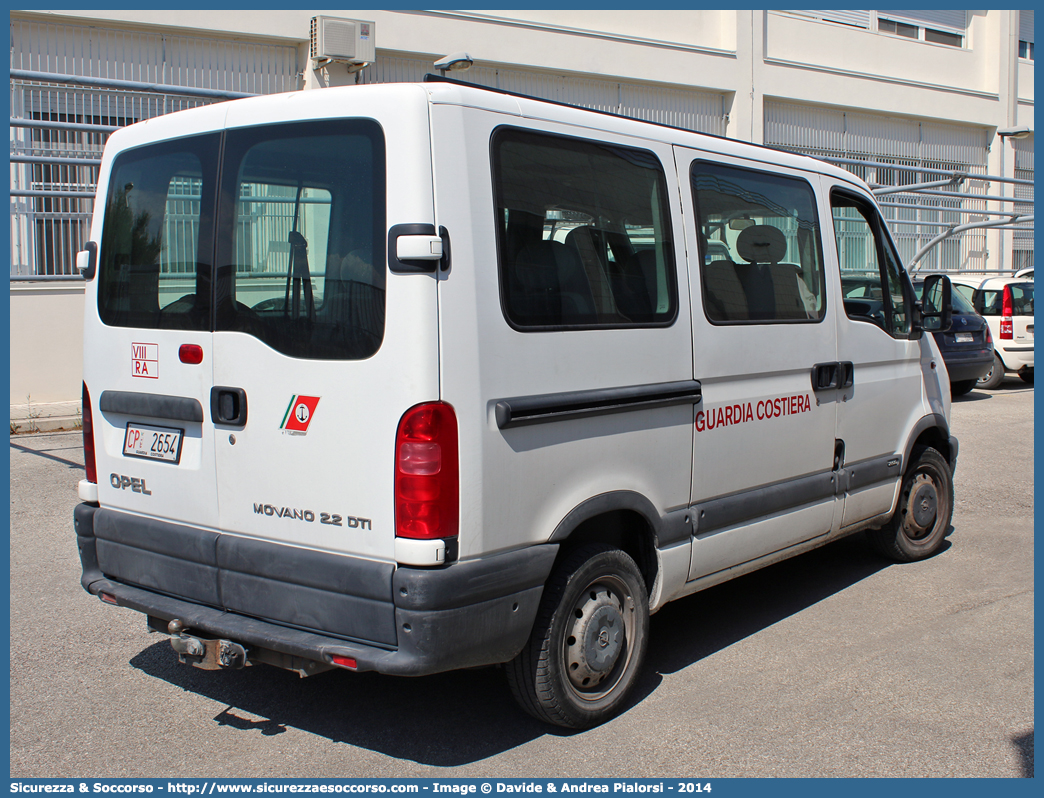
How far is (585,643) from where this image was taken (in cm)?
377

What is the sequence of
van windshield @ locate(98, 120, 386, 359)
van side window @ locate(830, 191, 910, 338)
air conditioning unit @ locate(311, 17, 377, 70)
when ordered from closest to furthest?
van windshield @ locate(98, 120, 386, 359)
van side window @ locate(830, 191, 910, 338)
air conditioning unit @ locate(311, 17, 377, 70)

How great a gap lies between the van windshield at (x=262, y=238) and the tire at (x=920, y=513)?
12.8 feet

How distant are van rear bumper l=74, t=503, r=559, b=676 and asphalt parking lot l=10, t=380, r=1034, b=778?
47 cm

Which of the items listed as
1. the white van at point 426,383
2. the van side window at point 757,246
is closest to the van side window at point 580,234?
the white van at point 426,383

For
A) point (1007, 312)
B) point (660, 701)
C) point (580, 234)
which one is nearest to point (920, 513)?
point (660, 701)

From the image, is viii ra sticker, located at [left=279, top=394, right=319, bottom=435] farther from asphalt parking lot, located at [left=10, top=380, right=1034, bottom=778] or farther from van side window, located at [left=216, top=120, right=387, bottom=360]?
asphalt parking lot, located at [left=10, top=380, right=1034, bottom=778]

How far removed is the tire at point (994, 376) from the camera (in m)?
15.3

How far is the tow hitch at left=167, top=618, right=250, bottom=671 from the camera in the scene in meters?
3.47

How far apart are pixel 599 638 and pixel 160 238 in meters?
2.30

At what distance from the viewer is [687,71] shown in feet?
55.7

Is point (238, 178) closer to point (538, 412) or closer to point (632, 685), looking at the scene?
point (538, 412)

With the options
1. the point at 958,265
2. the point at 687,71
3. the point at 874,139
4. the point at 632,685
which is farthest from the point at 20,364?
the point at 958,265

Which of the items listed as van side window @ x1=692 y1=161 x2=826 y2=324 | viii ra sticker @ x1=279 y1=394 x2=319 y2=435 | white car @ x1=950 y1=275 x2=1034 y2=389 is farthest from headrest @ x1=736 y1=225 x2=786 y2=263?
white car @ x1=950 y1=275 x2=1034 y2=389

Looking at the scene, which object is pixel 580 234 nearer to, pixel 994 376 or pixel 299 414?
pixel 299 414
